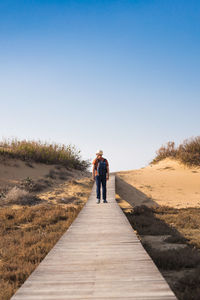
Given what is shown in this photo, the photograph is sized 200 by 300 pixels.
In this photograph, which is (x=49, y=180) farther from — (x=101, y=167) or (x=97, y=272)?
(x=97, y=272)

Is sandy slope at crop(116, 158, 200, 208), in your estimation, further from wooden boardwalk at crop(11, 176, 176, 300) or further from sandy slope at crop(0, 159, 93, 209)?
A: wooden boardwalk at crop(11, 176, 176, 300)

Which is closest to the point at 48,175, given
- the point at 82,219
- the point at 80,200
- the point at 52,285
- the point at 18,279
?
the point at 80,200

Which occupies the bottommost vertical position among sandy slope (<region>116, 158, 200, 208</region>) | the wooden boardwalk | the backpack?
the wooden boardwalk

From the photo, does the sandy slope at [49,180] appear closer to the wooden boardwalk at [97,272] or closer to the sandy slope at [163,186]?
the sandy slope at [163,186]

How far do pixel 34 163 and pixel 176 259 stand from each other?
17.2m

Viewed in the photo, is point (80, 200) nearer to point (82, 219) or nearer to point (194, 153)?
point (82, 219)

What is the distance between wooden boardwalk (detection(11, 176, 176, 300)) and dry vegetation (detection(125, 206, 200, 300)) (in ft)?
2.41

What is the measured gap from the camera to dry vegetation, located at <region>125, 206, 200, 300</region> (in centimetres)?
499

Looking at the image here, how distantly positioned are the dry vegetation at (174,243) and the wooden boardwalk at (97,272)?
735 millimetres

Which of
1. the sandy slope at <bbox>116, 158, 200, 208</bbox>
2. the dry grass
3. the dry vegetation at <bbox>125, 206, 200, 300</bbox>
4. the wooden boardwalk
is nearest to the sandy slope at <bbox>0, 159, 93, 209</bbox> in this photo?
the dry grass

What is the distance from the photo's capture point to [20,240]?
826 centimetres

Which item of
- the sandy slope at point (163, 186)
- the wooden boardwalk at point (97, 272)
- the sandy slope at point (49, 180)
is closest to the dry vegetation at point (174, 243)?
the wooden boardwalk at point (97, 272)

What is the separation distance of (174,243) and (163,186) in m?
12.5

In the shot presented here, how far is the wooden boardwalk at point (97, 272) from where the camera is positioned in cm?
353
